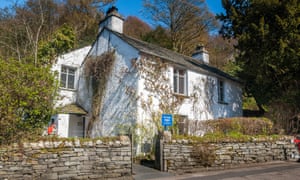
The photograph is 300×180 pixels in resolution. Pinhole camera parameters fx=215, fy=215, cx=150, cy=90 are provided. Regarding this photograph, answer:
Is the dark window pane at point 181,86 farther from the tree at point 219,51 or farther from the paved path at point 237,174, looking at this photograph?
the tree at point 219,51

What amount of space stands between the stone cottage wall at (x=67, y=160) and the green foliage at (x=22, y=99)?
0.62 m

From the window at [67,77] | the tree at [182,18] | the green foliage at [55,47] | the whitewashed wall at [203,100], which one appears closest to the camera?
the whitewashed wall at [203,100]

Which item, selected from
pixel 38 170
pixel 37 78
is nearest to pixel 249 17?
pixel 37 78

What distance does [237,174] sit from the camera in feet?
26.3

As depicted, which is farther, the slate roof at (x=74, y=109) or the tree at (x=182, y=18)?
the tree at (x=182, y=18)

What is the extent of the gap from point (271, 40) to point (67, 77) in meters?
13.9

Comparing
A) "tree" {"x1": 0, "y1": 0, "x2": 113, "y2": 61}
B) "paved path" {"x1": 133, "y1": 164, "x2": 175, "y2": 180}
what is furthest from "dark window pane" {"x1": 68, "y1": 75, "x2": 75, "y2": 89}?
"paved path" {"x1": 133, "y1": 164, "x2": 175, "y2": 180}

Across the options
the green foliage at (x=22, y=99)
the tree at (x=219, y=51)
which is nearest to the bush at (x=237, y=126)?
the green foliage at (x=22, y=99)

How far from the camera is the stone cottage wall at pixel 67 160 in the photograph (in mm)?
5945

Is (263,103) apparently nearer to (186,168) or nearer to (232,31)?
(232,31)

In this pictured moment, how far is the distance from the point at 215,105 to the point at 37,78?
11471 millimetres

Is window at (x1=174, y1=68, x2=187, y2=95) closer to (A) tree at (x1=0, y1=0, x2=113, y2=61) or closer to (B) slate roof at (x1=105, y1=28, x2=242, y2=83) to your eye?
(B) slate roof at (x1=105, y1=28, x2=242, y2=83)

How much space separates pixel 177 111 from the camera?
12.5 m

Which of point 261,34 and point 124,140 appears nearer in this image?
point 124,140
